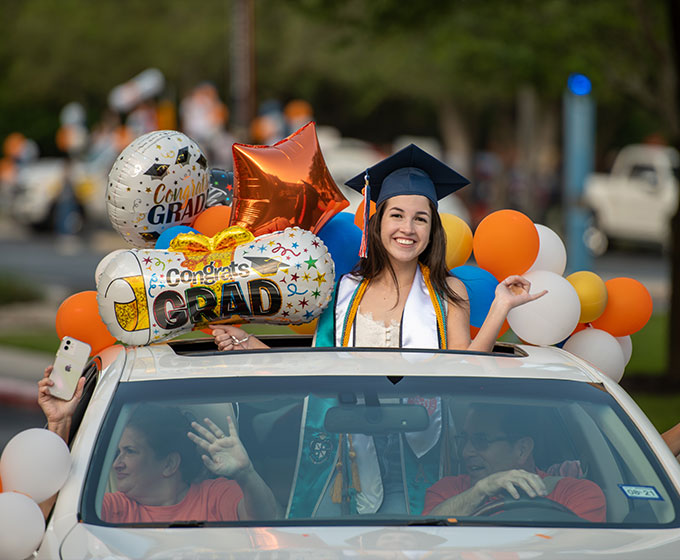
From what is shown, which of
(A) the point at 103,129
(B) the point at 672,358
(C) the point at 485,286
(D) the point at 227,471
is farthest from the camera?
(A) the point at 103,129

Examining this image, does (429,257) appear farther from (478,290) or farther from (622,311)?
(622,311)

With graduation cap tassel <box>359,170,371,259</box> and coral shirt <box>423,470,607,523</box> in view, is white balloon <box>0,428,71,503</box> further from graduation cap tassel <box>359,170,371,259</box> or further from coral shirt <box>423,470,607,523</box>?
graduation cap tassel <box>359,170,371,259</box>

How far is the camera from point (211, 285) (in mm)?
4094

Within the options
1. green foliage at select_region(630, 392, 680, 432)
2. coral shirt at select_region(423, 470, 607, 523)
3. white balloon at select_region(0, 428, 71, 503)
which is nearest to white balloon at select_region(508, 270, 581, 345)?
coral shirt at select_region(423, 470, 607, 523)

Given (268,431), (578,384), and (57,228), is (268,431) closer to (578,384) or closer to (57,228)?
(578,384)

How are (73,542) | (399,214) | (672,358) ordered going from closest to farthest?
1. (73,542)
2. (399,214)
3. (672,358)

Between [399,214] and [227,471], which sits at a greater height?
[399,214]

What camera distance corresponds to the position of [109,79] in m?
44.8

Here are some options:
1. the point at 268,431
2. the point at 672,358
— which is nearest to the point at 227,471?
the point at 268,431

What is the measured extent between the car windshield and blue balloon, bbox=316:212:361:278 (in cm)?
142

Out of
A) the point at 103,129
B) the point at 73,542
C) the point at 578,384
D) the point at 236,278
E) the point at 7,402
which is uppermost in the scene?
the point at 103,129

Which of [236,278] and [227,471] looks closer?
[227,471]

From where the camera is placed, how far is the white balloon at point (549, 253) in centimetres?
541

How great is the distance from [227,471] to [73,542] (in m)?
0.52
